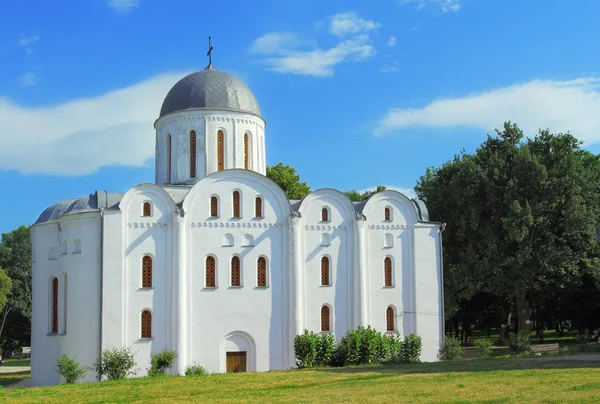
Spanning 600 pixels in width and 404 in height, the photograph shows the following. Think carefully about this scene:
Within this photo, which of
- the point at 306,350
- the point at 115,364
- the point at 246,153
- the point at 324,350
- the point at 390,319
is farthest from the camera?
the point at 246,153

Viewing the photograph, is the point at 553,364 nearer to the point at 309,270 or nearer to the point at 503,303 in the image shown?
the point at 309,270

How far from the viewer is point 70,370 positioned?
83.9ft

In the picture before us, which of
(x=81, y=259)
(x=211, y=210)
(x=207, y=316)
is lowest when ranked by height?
(x=207, y=316)

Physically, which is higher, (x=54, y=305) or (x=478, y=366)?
(x=54, y=305)

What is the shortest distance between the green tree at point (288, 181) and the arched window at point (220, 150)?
12.4 m

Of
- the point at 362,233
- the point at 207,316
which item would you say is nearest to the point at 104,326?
the point at 207,316

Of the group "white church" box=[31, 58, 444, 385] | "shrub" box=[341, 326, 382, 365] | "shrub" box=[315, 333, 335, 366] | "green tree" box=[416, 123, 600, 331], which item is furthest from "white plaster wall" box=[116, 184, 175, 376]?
"green tree" box=[416, 123, 600, 331]

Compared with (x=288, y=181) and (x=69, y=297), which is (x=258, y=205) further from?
(x=288, y=181)

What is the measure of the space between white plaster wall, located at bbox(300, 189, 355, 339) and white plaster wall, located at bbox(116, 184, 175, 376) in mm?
5403

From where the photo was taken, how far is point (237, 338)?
2838cm

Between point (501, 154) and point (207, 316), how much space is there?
55.2 feet

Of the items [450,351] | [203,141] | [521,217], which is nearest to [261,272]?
[203,141]

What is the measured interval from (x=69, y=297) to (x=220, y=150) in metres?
8.69

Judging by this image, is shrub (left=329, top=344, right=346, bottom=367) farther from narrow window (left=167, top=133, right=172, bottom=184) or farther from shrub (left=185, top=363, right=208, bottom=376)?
narrow window (left=167, top=133, right=172, bottom=184)
